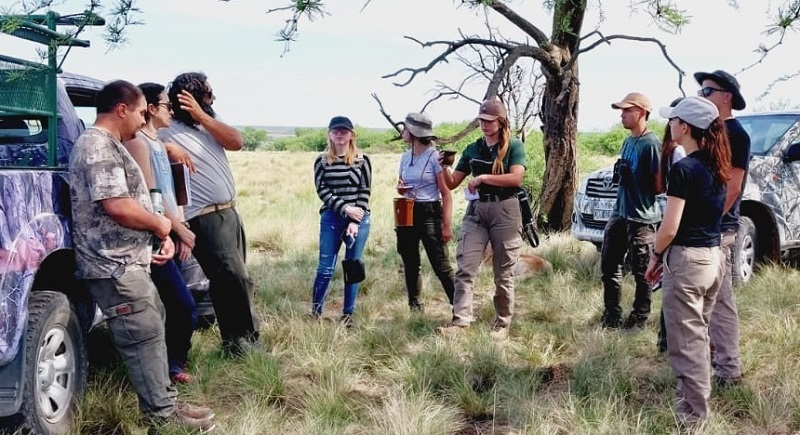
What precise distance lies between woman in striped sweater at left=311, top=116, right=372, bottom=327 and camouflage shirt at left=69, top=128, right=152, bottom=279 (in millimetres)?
2210

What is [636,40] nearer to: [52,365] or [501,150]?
[501,150]

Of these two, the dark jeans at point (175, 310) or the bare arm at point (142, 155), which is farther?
the dark jeans at point (175, 310)

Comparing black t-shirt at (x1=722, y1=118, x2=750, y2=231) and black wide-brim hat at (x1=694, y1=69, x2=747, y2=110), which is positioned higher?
black wide-brim hat at (x1=694, y1=69, x2=747, y2=110)

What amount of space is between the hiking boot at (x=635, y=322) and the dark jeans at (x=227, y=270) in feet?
9.32

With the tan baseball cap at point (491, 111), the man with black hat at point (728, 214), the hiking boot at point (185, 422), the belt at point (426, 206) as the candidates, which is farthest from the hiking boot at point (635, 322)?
the hiking boot at point (185, 422)

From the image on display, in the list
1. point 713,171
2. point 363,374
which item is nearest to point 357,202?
point 363,374

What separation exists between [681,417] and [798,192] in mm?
4492

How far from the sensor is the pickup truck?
698 centimetres

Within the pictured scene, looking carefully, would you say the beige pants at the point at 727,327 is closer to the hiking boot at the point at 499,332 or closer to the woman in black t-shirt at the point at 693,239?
the woman in black t-shirt at the point at 693,239

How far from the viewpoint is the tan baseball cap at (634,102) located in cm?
530

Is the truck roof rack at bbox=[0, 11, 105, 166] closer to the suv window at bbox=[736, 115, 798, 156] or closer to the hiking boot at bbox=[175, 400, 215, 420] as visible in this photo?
the hiking boot at bbox=[175, 400, 215, 420]

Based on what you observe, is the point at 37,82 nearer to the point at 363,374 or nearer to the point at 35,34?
the point at 35,34

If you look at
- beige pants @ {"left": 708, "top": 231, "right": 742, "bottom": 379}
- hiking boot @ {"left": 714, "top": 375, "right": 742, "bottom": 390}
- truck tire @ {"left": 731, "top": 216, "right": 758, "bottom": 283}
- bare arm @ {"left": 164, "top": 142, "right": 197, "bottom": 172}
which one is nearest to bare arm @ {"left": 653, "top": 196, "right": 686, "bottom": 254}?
beige pants @ {"left": 708, "top": 231, "right": 742, "bottom": 379}

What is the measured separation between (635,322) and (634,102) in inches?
66.1
